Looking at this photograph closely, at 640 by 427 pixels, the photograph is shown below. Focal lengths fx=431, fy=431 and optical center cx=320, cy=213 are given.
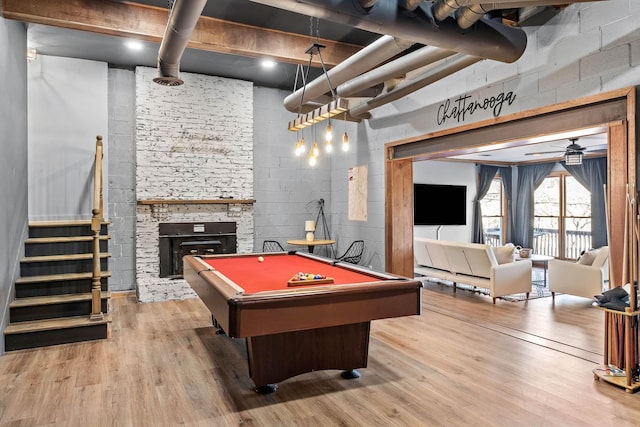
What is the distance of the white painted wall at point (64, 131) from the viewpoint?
5883 millimetres

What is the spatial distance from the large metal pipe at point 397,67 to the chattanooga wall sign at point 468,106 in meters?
0.88

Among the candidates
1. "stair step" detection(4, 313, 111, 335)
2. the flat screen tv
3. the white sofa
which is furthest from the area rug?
"stair step" detection(4, 313, 111, 335)

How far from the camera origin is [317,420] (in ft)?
8.86

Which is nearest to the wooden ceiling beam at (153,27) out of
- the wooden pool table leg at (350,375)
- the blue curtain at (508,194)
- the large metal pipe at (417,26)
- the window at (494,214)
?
the large metal pipe at (417,26)

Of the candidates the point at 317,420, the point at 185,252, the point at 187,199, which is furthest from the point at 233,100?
the point at 317,420

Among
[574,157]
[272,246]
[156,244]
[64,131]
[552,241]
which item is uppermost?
[64,131]

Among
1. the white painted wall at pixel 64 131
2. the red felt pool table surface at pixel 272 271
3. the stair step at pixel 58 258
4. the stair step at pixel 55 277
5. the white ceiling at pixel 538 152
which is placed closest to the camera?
the red felt pool table surface at pixel 272 271

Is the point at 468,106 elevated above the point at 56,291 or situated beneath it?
elevated above

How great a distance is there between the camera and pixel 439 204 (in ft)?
33.0

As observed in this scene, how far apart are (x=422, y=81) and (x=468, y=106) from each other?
603 millimetres

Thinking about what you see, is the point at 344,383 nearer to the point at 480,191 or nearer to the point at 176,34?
the point at 176,34

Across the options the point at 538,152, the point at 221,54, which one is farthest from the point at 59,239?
the point at 538,152

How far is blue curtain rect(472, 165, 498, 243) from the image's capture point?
10.6 metres

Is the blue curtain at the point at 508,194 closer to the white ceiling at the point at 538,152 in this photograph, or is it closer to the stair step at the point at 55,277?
the white ceiling at the point at 538,152
